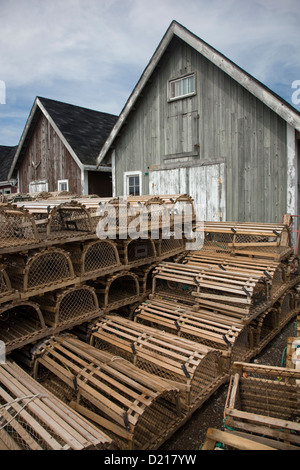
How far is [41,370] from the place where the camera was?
4.70 m

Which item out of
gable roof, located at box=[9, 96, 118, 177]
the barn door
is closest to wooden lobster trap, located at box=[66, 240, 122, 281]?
the barn door

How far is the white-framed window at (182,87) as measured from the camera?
9477 mm

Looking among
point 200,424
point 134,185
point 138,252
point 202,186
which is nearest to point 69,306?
point 138,252

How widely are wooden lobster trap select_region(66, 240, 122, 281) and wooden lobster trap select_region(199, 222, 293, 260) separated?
101 inches

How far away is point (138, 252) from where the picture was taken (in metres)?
6.81

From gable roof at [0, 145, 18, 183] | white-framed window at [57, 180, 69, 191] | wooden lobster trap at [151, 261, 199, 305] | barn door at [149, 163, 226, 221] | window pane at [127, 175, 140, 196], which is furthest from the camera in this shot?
gable roof at [0, 145, 18, 183]

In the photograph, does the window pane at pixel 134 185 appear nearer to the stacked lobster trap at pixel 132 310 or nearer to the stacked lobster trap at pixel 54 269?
the stacked lobster trap at pixel 132 310

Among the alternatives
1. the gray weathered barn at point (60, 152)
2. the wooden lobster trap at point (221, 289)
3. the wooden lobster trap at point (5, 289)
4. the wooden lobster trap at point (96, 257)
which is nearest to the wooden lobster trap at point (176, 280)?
the wooden lobster trap at point (221, 289)

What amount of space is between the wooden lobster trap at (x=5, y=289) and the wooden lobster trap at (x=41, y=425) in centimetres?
108

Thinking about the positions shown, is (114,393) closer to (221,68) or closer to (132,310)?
(132,310)

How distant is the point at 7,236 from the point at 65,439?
3.10 metres

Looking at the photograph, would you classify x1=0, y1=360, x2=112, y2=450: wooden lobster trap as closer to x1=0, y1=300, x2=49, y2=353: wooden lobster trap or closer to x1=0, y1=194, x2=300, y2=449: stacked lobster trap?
x1=0, y1=194, x2=300, y2=449: stacked lobster trap

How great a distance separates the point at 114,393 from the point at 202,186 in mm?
6937

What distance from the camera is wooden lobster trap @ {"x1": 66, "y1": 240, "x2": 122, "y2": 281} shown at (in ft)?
17.6
